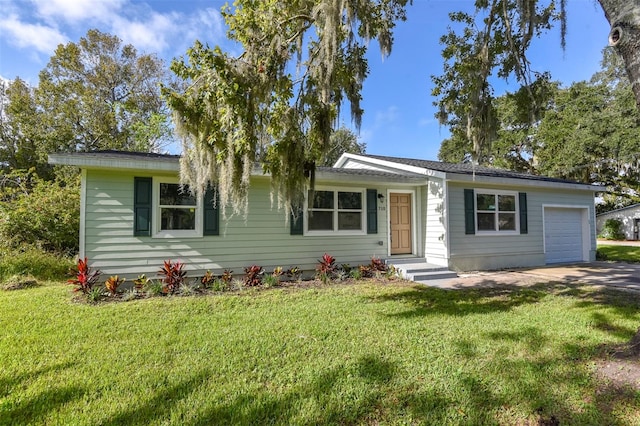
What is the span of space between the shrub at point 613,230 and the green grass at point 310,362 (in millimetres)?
21263

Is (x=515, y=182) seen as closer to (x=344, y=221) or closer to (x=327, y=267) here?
(x=344, y=221)

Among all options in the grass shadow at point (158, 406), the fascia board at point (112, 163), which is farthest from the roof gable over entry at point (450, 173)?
the grass shadow at point (158, 406)

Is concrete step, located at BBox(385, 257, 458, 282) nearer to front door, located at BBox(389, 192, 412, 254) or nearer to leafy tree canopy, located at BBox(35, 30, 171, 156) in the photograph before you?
front door, located at BBox(389, 192, 412, 254)

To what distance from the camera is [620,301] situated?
5.30 m

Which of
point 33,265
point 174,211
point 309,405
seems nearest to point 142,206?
point 174,211

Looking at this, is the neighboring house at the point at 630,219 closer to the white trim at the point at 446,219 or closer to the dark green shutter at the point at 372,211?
the white trim at the point at 446,219

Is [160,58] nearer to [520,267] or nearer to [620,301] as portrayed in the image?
[520,267]

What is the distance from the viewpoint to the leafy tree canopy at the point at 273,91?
4445 millimetres

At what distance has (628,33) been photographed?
2895 millimetres

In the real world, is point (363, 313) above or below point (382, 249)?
below

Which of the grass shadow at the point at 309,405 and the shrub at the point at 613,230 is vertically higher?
the shrub at the point at 613,230

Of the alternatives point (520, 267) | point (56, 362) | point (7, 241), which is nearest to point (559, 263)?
point (520, 267)

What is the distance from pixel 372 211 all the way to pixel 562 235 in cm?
704

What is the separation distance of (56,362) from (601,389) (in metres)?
5.00
